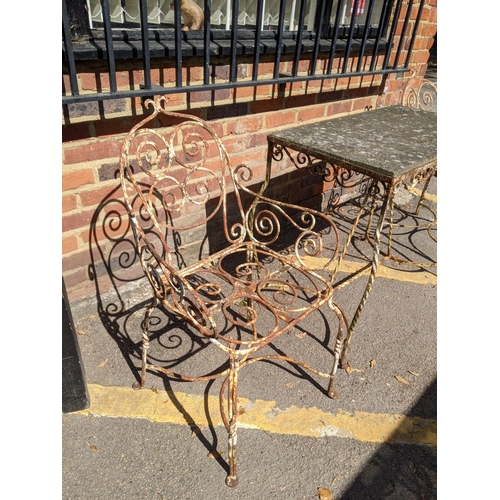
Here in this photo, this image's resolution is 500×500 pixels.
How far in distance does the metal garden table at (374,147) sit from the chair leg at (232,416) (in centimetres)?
79

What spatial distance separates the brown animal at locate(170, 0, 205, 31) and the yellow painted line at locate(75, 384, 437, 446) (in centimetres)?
194

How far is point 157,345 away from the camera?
2.18m

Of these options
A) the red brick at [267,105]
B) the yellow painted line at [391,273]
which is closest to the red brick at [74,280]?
the red brick at [267,105]

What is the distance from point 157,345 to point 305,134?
138 centimetres

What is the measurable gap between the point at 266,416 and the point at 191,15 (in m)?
2.13

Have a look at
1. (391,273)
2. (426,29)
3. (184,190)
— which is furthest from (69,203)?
(426,29)

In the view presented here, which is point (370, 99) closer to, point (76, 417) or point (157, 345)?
point (157, 345)

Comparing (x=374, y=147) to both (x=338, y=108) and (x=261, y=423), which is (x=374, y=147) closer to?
(x=338, y=108)

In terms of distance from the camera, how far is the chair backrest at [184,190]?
1.97 meters

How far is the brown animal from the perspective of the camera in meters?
2.17

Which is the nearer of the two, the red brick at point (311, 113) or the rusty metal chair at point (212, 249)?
the rusty metal chair at point (212, 249)

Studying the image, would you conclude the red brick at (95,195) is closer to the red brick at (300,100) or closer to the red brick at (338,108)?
the red brick at (300,100)

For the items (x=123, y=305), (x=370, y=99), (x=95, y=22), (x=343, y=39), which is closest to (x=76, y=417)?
(x=123, y=305)

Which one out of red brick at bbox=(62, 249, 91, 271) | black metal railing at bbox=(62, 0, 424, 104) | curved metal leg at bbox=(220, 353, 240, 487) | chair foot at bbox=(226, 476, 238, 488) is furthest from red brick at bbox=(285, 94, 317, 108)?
chair foot at bbox=(226, 476, 238, 488)
